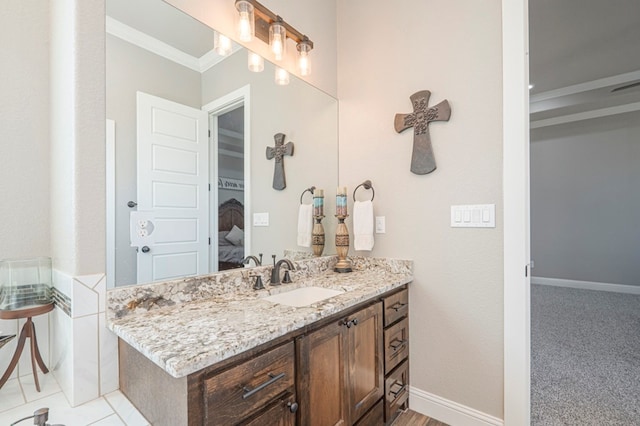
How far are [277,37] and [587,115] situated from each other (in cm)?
574

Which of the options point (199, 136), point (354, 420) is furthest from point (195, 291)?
point (354, 420)

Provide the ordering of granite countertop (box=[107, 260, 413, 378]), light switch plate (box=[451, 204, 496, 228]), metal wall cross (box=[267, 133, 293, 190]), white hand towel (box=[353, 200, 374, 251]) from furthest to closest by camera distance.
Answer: white hand towel (box=[353, 200, 374, 251]), metal wall cross (box=[267, 133, 293, 190]), light switch plate (box=[451, 204, 496, 228]), granite countertop (box=[107, 260, 413, 378])

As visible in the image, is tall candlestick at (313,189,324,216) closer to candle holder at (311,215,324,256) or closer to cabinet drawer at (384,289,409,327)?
candle holder at (311,215,324,256)

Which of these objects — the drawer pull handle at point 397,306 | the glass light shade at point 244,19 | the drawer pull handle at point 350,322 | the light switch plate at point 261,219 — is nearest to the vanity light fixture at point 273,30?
the glass light shade at point 244,19

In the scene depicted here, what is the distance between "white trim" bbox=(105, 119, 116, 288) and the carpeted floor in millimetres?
2377

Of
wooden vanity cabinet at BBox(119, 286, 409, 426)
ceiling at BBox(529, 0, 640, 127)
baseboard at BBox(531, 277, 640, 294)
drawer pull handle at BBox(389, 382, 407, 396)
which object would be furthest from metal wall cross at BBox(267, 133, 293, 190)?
baseboard at BBox(531, 277, 640, 294)

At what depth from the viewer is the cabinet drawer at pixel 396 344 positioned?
1689mm

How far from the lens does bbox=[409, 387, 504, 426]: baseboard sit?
1.69 m

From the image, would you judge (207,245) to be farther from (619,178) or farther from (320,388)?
(619,178)

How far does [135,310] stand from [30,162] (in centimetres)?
72

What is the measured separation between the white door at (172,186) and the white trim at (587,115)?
616 centimetres

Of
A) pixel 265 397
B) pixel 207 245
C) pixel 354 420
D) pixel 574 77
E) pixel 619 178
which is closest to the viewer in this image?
pixel 265 397

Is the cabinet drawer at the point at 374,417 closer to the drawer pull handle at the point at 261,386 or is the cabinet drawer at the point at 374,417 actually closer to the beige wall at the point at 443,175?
the beige wall at the point at 443,175

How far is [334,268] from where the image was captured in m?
2.14
